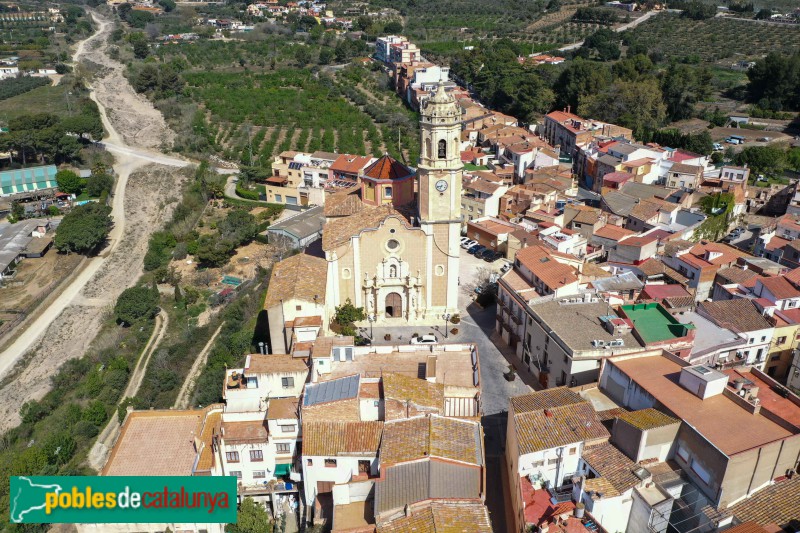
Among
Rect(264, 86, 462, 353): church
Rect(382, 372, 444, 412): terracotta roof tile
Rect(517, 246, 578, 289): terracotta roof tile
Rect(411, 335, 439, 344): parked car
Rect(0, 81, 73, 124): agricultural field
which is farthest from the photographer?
Rect(0, 81, 73, 124): agricultural field

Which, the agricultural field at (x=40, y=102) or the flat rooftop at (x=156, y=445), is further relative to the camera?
the agricultural field at (x=40, y=102)

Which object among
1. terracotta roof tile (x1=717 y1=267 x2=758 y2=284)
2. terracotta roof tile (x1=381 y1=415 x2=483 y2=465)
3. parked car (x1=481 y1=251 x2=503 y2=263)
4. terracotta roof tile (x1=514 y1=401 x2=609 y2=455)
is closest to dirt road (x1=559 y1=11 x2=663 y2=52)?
parked car (x1=481 y1=251 x2=503 y2=263)

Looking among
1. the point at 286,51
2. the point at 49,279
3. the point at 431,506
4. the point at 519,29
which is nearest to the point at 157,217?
the point at 49,279

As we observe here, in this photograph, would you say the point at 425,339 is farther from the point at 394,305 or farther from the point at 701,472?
the point at 701,472

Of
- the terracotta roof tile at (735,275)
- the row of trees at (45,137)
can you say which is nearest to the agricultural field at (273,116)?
→ the row of trees at (45,137)

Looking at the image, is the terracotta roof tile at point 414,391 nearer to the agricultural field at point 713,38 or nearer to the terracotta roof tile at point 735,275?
the terracotta roof tile at point 735,275

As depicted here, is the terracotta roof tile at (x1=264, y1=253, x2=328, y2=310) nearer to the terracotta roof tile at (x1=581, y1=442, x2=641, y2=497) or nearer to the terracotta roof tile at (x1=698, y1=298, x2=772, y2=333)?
the terracotta roof tile at (x1=581, y1=442, x2=641, y2=497)

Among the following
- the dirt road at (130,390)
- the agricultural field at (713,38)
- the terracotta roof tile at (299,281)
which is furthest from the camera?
the agricultural field at (713,38)
